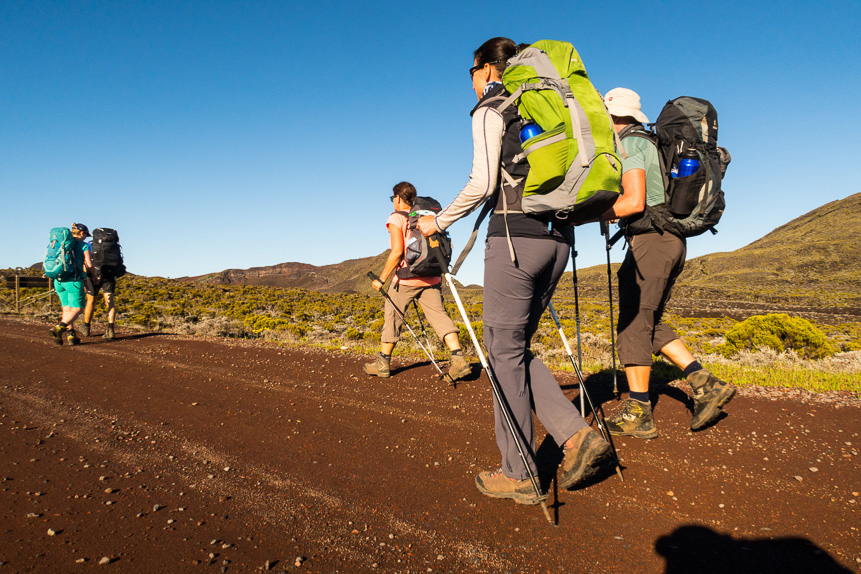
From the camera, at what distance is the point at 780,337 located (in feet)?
34.7

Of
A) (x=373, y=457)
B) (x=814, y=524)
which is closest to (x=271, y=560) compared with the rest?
(x=373, y=457)

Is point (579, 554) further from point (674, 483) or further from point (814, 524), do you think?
point (814, 524)

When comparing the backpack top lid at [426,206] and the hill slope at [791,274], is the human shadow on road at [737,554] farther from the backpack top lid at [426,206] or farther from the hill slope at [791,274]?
the hill slope at [791,274]

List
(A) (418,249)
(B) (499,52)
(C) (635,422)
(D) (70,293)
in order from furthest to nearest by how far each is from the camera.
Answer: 1. (D) (70,293)
2. (A) (418,249)
3. (C) (635,422)
4. (B) (499,52)

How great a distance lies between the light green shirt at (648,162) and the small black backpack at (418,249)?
7.47ft

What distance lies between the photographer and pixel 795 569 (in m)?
2.11

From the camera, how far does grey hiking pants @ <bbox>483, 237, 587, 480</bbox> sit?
2.59m

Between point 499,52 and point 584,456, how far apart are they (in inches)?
92.4

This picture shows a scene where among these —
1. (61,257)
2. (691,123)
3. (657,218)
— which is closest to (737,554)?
(657,218)

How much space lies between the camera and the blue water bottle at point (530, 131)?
2434mm

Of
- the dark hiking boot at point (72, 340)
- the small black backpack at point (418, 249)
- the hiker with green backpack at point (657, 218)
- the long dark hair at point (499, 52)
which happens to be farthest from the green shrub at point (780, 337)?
the dark hiking boot at point (72, 340)

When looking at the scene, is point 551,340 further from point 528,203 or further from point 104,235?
point 528,203

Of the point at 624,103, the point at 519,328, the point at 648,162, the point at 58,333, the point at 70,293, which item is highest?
the point at 624,103

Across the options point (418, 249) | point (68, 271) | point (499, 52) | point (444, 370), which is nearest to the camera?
point (499, 52)
